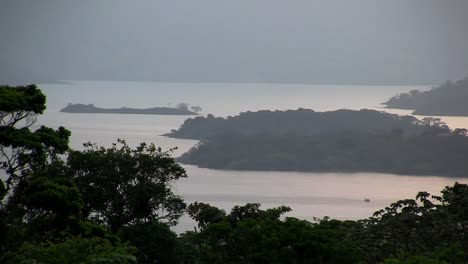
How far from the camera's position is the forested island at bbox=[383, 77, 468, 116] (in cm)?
16662

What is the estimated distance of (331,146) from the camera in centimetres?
12481

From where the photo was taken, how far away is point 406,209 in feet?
68.0

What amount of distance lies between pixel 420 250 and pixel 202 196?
55.9 m

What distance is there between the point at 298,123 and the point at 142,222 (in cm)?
11962

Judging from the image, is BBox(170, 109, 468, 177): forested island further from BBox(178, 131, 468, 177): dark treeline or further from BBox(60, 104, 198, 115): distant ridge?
BBox(60, 104, 198, 115): distant ridge

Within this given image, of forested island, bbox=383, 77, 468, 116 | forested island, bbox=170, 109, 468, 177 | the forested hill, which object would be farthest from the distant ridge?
forested island, bbox=383, 77, 468, 116

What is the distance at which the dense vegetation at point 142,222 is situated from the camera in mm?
15000

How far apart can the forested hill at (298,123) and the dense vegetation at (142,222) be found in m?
110

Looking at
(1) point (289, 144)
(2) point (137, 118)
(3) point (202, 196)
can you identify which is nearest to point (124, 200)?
(3) point (202, 196)

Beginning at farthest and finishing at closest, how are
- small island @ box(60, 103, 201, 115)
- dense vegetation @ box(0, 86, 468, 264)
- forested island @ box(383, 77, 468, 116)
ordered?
small island @ box(60, 103, 201, 115), forested island @ box(383, 77, 468, 116), dense vegetation @ box(0, 86, 468, 264)

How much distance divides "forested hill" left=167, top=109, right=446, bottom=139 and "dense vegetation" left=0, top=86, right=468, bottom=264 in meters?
110

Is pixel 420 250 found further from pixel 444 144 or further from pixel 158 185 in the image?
pixel 444 144

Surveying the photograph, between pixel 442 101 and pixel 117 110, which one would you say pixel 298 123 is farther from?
pixel 117 110

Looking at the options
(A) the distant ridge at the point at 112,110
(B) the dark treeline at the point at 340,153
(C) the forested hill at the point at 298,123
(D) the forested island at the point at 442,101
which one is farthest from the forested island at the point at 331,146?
(A) the distant ridge at the point at 112,110
